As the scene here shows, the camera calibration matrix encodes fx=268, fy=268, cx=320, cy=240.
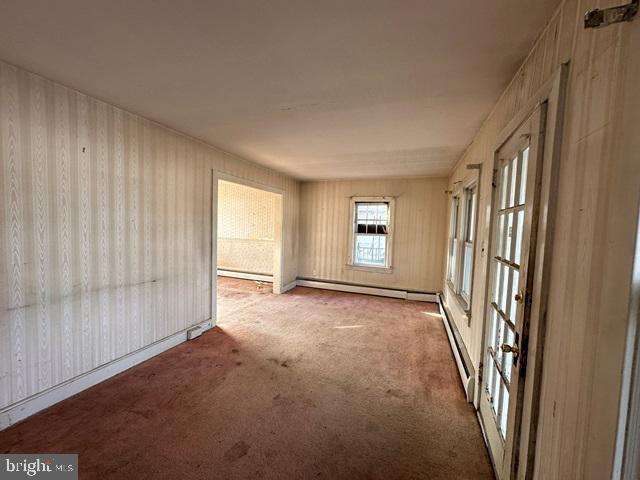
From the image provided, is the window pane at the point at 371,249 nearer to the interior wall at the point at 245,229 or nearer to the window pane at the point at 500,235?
the interior wall at the point at 245,229

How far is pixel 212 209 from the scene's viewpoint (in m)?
3.62

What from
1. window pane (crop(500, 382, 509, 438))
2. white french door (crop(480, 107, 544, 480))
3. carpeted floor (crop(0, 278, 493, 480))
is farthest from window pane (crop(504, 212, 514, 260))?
carpeted floor (crop(0, 278, 493, 480))

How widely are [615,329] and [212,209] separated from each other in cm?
373

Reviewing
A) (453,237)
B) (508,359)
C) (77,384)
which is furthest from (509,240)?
(77,384)

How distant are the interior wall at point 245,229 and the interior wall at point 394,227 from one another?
2.96 ft

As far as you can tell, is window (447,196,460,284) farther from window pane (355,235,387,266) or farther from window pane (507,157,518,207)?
window pane (507,157,518,207)

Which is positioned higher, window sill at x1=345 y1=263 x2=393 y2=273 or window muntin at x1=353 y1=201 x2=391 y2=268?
window muntin at x1=353 y1=201 x2=391 y2=268

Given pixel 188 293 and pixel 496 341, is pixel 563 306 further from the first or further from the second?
pixel 188 293

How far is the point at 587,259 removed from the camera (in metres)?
0.86

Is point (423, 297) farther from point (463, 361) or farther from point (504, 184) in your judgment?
point (504, 184)

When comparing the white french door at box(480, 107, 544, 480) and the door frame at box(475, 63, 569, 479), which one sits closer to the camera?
the door frame at box(475, 63, 569, 479)

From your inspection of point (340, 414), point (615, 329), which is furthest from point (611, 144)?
point (340, 414)

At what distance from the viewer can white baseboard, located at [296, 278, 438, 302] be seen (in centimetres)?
533

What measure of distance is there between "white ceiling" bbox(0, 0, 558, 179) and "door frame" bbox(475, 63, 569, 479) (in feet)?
1.50
